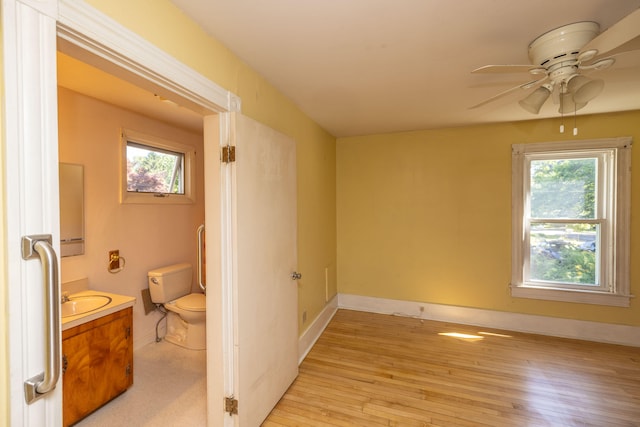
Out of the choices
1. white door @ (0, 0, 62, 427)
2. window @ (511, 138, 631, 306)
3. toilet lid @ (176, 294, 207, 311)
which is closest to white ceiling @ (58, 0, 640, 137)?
window @ (511, 138, 631, 306)

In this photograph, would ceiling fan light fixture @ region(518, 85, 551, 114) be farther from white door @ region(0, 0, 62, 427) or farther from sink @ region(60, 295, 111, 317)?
sink @ region(60, 295, 111, 317)

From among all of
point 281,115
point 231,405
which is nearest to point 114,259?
point 231,405

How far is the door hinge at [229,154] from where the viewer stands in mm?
1577

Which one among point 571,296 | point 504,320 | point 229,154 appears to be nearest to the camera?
point 229,154

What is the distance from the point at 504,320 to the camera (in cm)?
322

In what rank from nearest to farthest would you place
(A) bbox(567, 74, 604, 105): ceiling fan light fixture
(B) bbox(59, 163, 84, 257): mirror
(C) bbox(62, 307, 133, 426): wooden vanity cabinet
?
(A) bbox(567, 74, 604, 105): ceiling fan light fixture
(C) bbox(62, 307, 133, 426): wooden vanity cabinet
(B) bbox(59, 163, 84, 257): mirror

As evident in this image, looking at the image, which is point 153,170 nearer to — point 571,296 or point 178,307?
point 178,307

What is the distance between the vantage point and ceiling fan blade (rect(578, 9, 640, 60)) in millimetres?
1045

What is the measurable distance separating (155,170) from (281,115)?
1601 mm

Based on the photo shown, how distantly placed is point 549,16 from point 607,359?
294 centimetres

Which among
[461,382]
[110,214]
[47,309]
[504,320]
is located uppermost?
[110,214]

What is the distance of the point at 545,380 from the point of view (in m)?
2.27

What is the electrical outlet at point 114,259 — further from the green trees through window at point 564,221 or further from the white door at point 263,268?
the green trees through window at point 564,221

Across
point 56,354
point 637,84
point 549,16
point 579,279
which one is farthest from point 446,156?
point 56,354
